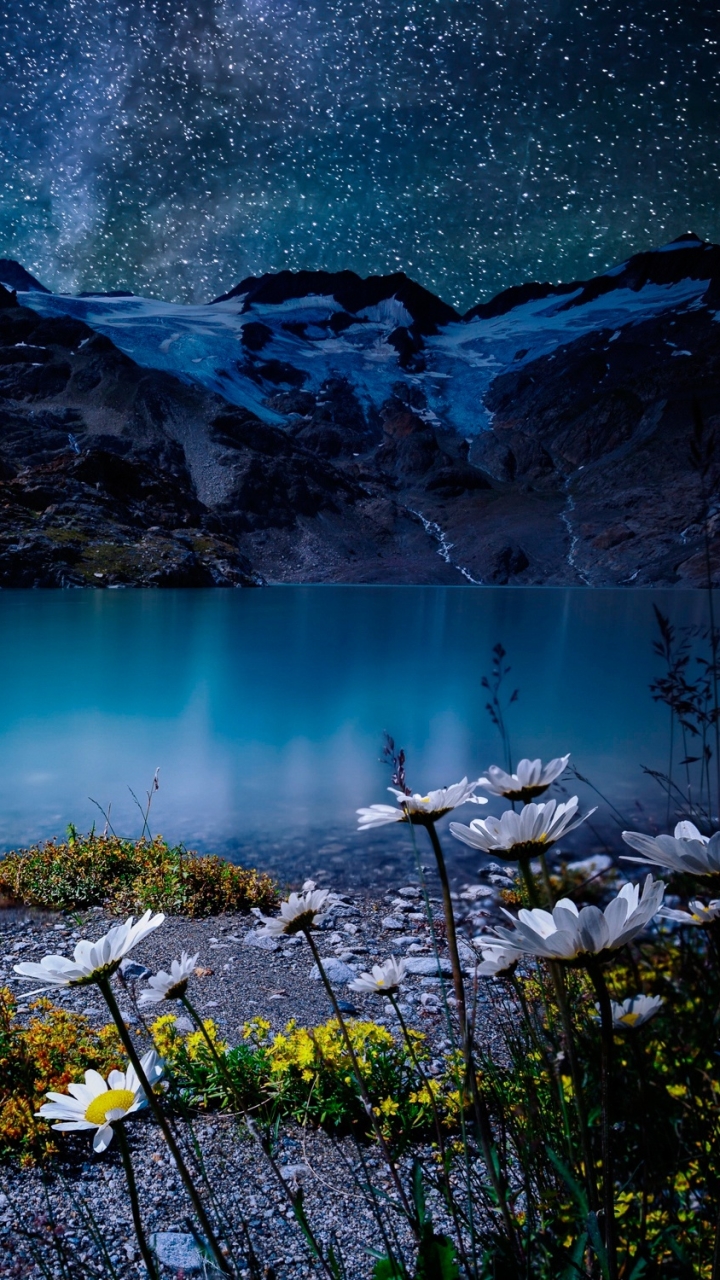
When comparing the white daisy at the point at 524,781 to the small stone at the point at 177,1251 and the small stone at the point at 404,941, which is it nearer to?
the small stone at the point at 177,1251

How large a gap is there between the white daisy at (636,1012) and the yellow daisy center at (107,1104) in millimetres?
870

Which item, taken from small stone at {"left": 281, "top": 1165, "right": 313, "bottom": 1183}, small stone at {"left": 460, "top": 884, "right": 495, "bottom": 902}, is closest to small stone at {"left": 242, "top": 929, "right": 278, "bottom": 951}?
small stone at {"left": 460, "top": 884, "right": 495, "bottom": 902}

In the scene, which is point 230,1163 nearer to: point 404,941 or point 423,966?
point 423,966

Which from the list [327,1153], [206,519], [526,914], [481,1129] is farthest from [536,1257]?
[206,519]

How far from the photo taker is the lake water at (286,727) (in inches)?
342

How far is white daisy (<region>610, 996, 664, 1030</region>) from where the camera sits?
53.0 inches

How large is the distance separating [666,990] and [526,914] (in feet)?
4.55

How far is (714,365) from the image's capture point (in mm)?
184000

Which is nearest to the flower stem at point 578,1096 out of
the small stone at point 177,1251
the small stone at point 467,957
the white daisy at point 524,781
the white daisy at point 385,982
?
the white daisy at point 524,781

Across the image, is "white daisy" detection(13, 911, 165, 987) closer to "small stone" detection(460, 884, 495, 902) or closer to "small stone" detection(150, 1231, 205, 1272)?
"small stone" detection(150, 1231, 205, 1272)

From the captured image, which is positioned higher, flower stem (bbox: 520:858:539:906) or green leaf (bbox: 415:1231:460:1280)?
flower stem (bbox: 520:858:539:906)

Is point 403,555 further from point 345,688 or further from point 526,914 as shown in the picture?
point 526,914

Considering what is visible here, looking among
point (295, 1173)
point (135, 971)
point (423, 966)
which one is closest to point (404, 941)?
point (423, 966)

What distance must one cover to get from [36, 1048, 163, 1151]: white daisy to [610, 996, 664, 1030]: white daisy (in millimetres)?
828
